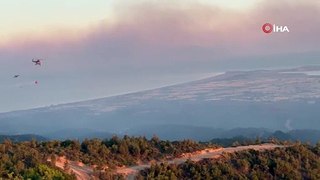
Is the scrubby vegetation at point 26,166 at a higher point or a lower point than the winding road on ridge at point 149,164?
higher

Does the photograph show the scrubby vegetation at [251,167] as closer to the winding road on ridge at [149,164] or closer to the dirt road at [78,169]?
the winding road on ridge at [149,164]

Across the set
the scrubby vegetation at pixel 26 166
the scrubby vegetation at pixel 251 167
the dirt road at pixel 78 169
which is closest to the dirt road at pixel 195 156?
the scrubby vegetation at pixel 251 167

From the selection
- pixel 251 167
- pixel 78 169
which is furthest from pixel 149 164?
pixel 251 167

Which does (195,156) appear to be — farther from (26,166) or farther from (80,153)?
(26,166)

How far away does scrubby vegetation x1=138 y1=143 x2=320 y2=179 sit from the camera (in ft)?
94.5

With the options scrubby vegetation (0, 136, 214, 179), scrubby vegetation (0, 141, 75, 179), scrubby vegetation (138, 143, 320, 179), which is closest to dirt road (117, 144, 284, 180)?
scrubby vegetation (0, 136, 214, 179)

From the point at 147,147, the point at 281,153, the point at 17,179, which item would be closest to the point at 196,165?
the point at 147,147

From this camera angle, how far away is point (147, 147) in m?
32.7

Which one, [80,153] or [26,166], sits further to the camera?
[80,153]

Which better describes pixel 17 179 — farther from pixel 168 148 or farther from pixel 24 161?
pixel 168 148

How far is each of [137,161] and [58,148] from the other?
3940 mm

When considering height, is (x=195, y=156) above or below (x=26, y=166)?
below

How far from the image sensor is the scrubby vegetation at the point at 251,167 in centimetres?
2879

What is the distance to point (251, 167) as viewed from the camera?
104 feet
